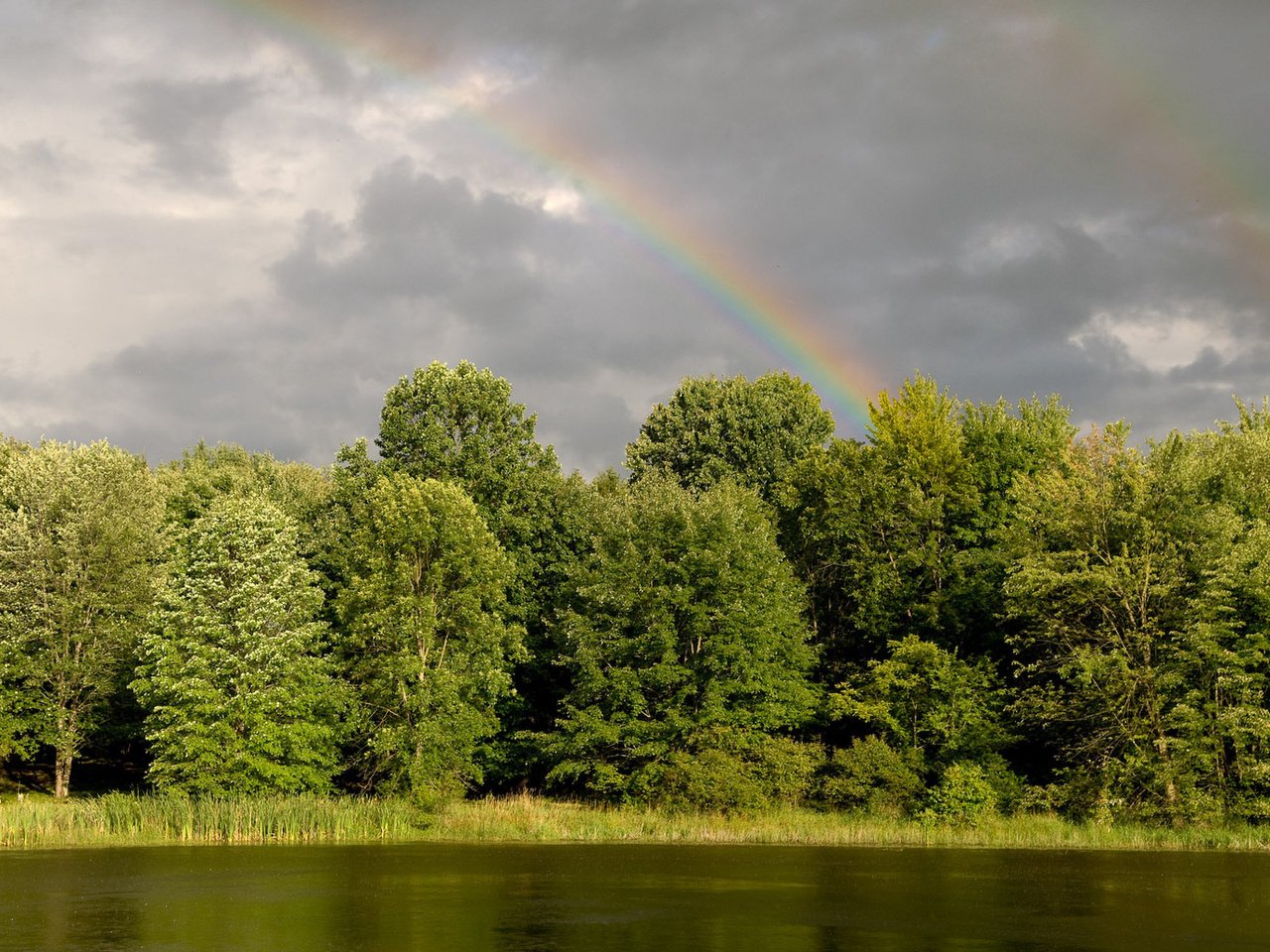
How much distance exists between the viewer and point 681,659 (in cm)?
6456

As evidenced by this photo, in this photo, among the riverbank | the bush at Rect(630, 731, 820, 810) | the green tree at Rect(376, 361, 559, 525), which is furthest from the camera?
the green tree at Rect(376, 361, 559, 525)

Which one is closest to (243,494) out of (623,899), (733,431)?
(733,431)

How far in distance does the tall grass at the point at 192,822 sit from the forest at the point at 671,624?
4.05 m

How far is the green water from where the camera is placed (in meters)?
27.0

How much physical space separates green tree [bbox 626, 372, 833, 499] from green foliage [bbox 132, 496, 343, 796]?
110 ft

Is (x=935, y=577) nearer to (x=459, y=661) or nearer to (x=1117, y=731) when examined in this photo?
(x=1117, y=731)

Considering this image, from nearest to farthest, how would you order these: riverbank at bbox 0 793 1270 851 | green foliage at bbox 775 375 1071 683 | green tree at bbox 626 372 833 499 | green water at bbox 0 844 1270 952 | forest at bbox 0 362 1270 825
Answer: green water at bbox 0 844 1270 952
riverbank at bbox 0 793 1270 851
forest at bbox 0 362 1270 825
green foliage at bbox 775 375 1071 683
green tree at bbox 626 372 833 499

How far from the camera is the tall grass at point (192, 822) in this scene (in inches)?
1925

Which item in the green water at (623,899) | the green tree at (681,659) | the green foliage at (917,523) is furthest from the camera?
the green foliage at (917,523)

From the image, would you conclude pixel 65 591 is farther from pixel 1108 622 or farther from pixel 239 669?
pixel 1108 622

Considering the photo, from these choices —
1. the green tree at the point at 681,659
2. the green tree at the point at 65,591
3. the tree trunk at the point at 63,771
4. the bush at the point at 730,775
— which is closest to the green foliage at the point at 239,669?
the green tree at the point at 65,591

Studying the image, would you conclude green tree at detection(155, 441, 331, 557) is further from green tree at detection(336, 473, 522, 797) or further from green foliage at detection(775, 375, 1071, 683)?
green foliage at detection(775, 375, 1071, 683)

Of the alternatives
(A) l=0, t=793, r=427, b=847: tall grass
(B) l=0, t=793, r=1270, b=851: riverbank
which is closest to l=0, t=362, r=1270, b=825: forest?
(B) l=0, t=793, r=1270, b=851: riverbank

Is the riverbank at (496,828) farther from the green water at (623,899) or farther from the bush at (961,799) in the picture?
the green water at (623,899)
